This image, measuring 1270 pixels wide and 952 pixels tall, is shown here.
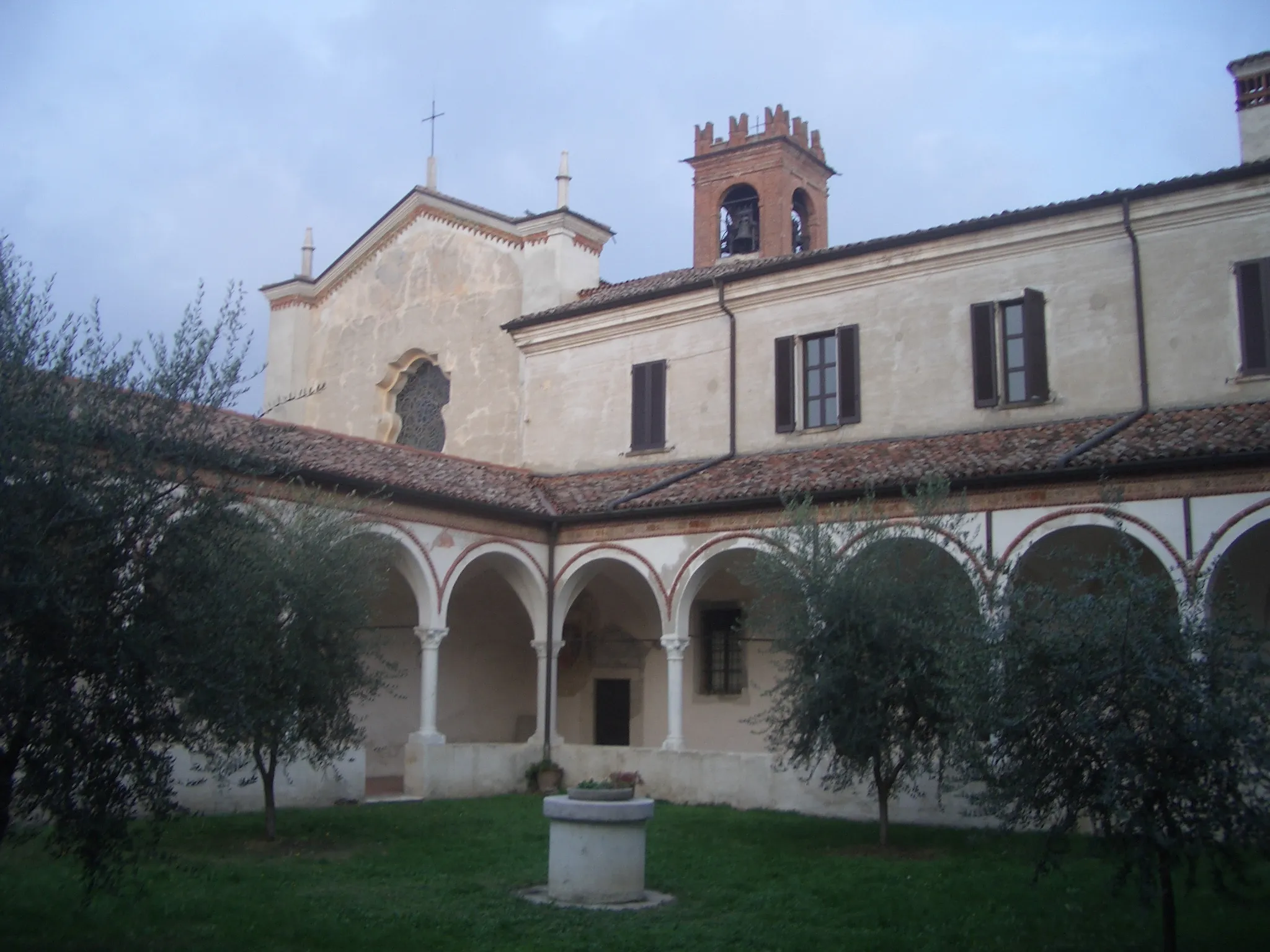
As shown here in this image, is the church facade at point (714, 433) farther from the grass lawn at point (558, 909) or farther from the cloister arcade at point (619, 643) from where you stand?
the grass lawn at point (558, 909)

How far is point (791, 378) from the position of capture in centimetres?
1978

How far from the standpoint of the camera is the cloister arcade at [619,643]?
49.9 ft

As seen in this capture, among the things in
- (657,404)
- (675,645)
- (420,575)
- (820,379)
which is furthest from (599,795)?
(657,404)

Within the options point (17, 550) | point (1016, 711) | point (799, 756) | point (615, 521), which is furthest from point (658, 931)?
point (615, 521)

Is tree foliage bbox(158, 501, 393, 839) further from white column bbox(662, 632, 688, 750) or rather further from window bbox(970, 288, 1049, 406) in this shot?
window bbox(970, 288, 1049, 406)

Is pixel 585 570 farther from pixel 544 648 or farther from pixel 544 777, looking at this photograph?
pixel 544 777

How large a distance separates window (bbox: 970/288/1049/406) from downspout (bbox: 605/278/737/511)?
3.82 metres

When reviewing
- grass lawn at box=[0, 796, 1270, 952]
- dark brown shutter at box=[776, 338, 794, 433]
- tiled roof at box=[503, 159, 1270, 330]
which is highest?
tiled roof at box=[503, 159, 1270, 330]

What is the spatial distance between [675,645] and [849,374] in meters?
4.81

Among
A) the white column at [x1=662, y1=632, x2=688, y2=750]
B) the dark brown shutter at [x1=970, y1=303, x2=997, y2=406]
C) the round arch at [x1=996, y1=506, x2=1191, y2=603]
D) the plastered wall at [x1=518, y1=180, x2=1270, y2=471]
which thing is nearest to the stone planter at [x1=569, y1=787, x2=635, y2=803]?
the round arch at [x1=996, y1=506, x2=1191, y2=603]

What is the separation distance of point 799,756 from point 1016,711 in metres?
5.21

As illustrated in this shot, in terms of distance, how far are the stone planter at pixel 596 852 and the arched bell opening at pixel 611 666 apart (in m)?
10.1

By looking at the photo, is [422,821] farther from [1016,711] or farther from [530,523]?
[1016,711]

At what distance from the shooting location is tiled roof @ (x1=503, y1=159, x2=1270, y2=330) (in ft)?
55.3
